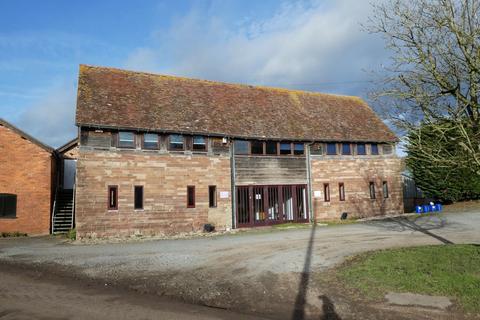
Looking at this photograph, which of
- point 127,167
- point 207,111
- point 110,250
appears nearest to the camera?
point 110,250

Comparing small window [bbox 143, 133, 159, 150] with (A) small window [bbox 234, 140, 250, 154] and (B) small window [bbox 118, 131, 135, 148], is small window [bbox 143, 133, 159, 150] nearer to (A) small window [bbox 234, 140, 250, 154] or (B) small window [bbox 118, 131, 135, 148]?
(B) small window [bbox 118, 131, 135, 148]

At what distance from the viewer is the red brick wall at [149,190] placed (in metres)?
18.5

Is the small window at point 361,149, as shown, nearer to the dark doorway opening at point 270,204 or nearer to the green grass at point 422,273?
the dark doorway opening at point 270,204

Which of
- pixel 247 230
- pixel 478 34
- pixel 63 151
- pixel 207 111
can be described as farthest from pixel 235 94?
pixel 478 34

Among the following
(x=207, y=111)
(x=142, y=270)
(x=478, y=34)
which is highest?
(x=207, y=111)

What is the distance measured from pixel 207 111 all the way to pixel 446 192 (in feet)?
57.5

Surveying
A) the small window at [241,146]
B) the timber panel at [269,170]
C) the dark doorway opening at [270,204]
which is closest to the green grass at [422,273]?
the dark doorway opening at [270,204]

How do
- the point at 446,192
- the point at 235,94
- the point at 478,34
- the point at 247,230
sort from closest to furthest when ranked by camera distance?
the point at 478,34
the point at 247,230
the point at 235,94
the point at 446,192

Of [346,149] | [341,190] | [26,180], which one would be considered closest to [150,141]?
[26,180]

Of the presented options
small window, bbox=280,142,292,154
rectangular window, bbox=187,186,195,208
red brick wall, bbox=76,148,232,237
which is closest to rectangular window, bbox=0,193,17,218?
red brick wall, bbox=76,148,232,237

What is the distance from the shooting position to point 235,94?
25.8 m

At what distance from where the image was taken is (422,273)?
8867mm

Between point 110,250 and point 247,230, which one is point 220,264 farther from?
point 247,230

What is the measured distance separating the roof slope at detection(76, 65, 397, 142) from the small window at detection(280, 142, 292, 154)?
52cm
